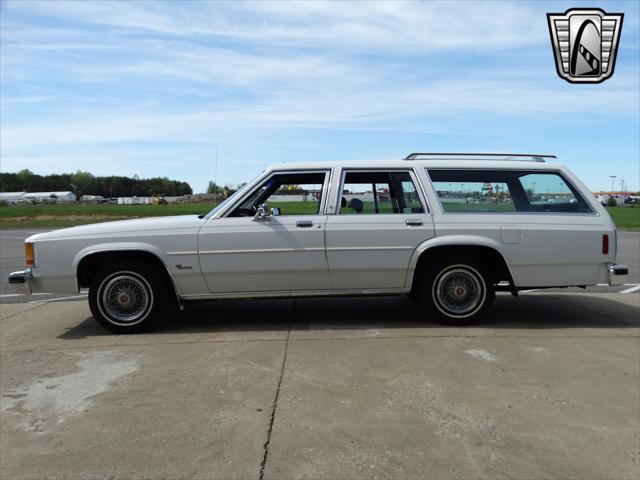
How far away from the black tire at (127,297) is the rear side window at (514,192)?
9.96ft

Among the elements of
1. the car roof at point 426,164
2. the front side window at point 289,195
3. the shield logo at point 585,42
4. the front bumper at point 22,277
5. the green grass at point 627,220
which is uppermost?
the shield logo at point 585,42

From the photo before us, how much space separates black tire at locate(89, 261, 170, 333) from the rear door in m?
1.77

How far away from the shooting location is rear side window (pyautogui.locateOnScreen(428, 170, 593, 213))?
17.7 ft

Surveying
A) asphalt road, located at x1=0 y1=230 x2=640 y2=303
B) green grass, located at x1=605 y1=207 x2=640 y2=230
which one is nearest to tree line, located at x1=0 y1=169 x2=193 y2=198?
green grass, located at x1=605 y1=207 x2=640 y2=230

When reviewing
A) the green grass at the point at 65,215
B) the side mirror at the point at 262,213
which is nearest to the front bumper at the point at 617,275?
the side mirror at the point at 262,213

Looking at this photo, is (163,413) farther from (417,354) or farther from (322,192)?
(322,192)

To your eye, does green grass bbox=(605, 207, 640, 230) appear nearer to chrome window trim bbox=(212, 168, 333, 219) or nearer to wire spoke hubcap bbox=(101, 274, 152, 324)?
chrome window trim bbox=(212, 168, 333, 219)

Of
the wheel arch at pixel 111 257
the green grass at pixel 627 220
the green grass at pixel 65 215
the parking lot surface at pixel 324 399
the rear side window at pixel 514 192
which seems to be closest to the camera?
the parking lot surface at pixel 324 399

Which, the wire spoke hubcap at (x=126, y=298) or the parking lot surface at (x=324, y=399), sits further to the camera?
the wire spoke hubcap at (x=126, y=298)

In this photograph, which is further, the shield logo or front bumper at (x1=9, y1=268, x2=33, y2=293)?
the shield logo

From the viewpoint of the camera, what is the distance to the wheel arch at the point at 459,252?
5133 mm

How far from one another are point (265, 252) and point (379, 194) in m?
1.33

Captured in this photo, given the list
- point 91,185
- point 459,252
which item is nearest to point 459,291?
point 459,252

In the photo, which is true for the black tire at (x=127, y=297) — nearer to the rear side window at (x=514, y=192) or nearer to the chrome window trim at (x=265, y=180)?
the chrome window trim at (x=265, y=180)
